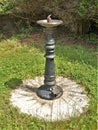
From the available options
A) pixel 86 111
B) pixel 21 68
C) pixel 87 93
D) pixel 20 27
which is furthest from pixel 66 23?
pixel 86 111

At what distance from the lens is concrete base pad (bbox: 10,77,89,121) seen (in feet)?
13.2

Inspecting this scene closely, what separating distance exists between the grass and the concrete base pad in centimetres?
10

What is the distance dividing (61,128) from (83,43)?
345 centimetres

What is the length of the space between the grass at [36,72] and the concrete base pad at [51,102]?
0.10 metres

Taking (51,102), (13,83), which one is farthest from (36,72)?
(51,102)

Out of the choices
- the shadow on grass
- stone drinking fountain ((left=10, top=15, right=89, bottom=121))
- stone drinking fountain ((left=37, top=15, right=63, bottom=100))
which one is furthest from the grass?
stone drinking fountain ((left=37, top=15, right=63, bottom=100))

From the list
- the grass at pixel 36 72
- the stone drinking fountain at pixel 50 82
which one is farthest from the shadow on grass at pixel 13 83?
the stone drinking fountain at pixel 50 82

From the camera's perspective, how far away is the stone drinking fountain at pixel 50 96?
4.00 meters

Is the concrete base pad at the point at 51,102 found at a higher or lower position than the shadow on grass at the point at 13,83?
lower

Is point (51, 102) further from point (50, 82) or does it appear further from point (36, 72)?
point (36, 72)

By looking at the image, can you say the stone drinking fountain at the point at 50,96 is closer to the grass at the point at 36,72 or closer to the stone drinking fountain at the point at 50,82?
the stone drinking fountain at the point at 50,82

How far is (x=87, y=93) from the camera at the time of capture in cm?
455

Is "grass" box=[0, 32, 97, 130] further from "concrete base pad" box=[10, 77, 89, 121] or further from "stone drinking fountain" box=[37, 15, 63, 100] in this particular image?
"stone drinking fountain" box=[37, 15, 63, 100]

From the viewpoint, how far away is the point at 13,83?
486 cm
